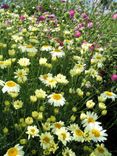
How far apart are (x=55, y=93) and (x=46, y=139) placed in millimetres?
380

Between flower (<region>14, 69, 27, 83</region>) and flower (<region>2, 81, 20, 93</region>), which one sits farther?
flower (<region>14, 69, 27, 83</region>)

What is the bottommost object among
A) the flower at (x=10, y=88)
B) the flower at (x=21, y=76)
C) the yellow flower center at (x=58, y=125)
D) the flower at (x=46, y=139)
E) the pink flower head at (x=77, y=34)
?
the flower at (x=46, y=139)

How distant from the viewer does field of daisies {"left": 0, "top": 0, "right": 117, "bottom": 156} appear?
211cm

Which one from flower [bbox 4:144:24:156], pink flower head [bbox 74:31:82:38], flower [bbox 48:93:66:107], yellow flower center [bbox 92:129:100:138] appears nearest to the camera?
flower [bbox 4:144:24:156]

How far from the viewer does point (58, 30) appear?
11.9ft

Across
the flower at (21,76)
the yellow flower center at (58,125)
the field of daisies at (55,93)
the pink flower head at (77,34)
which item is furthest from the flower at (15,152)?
the pink flower head at (77,34)

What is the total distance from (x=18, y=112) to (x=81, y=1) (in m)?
2.91

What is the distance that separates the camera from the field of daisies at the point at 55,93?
2105 mm

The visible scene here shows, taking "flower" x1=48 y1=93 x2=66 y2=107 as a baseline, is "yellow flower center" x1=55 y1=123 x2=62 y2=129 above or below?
below

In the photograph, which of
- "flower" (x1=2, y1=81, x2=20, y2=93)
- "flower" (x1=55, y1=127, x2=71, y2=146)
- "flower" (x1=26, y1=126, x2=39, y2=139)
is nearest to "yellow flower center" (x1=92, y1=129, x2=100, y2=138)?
"flower" (x1=55, y1=127, x2=71, y2=146)

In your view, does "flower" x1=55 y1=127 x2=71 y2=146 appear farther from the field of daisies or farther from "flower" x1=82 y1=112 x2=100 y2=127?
"flower" x1=82 y1=112 x2=100 y2=127

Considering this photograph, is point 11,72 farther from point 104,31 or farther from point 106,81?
point 104,31

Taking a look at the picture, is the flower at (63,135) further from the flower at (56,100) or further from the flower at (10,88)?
the flower at (10,88)

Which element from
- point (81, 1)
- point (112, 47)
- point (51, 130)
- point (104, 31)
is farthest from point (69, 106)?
point (81, 1)
